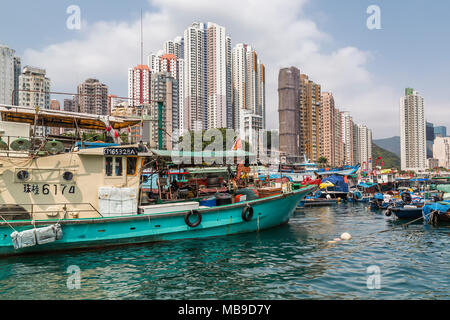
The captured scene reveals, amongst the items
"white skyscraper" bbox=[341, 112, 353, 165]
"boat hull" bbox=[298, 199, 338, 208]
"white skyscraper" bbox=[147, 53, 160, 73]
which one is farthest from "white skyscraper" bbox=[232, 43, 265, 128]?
"boat hull" bbox=[298, 199, 338, 208]

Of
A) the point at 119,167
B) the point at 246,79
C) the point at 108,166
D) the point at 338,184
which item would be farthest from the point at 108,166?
the point at 246,79

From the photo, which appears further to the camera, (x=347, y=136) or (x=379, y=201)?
(x=347, y=136)

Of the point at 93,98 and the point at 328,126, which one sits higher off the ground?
the point at 93,98

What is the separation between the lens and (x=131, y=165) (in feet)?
42.8

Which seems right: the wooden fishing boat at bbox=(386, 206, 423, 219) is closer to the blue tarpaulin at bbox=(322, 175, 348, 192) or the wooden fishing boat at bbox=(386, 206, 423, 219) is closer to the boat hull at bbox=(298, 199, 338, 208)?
the boat hull at bbox=(298, 199, 338, 208)

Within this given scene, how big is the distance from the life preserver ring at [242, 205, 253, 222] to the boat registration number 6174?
7.25 metres

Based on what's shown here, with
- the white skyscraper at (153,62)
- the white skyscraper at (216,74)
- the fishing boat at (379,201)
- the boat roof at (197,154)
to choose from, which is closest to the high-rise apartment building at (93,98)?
the white skyscraper at (153,62)

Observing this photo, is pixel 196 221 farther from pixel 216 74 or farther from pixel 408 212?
pixel 216 74

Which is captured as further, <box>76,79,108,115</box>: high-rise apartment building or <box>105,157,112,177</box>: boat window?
<box>76,79,108,115</box>: high-rise apartment building

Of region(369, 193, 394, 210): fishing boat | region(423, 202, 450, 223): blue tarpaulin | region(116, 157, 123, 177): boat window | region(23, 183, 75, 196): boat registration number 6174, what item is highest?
region(116, 157, 123, 177): boat window

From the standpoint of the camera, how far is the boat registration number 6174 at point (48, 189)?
38.1ft

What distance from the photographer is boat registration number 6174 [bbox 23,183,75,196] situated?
11598 millimetres

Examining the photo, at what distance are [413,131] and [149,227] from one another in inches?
6721
